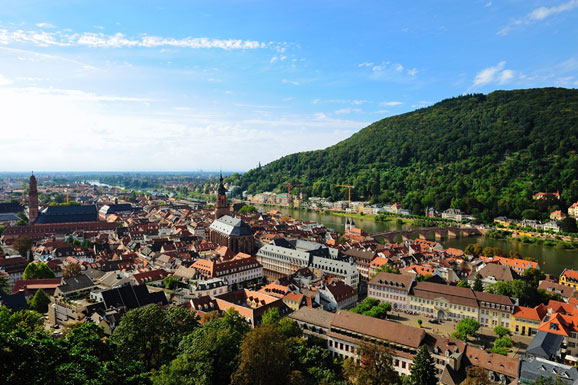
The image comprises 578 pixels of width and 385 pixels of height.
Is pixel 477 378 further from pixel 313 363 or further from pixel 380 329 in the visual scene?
pixel 313 363

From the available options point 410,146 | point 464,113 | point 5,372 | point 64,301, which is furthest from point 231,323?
point 464,113

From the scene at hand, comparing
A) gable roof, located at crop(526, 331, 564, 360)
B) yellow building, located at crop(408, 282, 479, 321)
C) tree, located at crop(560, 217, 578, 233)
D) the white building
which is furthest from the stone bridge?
gable roof, located at crop(526, 331, 564, 360)

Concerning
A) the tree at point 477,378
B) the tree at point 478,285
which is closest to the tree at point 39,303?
the tree at point 477,378

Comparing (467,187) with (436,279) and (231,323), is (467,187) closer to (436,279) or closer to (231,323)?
(436,279)

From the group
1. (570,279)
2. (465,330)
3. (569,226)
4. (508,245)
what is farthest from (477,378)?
(569,226)

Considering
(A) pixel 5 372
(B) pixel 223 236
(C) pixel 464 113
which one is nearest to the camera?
(A) pixel 5 372
